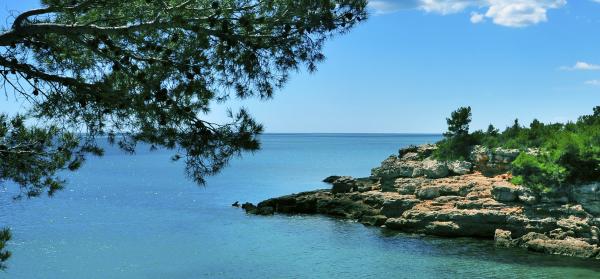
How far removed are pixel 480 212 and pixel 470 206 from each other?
0.86 meters

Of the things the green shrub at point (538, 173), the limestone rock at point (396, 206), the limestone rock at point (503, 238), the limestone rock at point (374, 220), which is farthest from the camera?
the limestone rock at point (374, 220)

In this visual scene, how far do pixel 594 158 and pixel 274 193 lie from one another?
33630 millimetres

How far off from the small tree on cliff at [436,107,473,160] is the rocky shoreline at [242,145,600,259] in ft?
3.98

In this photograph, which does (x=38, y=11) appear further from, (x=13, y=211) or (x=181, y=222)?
(x=13, y=211)

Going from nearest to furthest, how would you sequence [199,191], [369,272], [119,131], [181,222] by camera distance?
1. [119,131]
2. [369,272]
3. [181,222]
4. [199,191]

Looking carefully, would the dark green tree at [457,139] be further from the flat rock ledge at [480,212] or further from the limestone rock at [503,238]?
the limestone rock at [503,238]

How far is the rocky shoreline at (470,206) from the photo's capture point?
28.3 meters

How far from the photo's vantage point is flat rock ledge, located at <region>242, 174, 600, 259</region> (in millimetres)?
27891

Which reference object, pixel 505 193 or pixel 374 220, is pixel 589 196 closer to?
pixel 505 193

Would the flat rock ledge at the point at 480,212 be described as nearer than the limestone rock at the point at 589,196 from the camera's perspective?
Yes

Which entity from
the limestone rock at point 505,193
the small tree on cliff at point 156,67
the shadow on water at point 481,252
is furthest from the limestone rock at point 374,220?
the small tree on cliff at point 156,67

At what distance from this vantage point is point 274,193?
58.2 m

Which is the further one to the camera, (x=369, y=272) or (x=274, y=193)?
(x=274, y=193)

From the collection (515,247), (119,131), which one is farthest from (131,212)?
(119,131)
